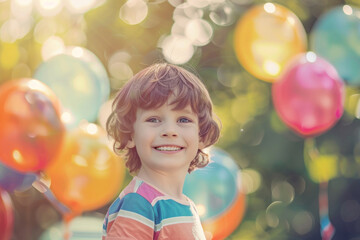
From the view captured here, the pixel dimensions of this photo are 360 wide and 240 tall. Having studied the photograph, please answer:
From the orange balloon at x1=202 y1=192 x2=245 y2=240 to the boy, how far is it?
0.97 m

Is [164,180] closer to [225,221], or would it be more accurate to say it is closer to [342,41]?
[225,221]

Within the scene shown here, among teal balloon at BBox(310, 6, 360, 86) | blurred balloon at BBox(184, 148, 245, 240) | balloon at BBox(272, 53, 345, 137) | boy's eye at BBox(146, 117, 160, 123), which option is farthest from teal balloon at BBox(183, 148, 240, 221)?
boy's eye at BBox(146, 117, 160, 123)

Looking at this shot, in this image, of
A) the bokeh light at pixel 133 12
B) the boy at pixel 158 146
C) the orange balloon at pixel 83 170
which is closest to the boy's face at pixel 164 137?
the boy at pixel 158 146

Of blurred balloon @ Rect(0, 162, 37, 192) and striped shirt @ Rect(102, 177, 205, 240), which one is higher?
striped shirt @ Rect(102, 177, 205, 240)

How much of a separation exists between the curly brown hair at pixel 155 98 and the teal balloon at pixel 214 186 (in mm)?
869

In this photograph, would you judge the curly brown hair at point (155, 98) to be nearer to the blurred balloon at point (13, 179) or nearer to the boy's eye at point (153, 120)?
the boy's eye at point (153, 120)

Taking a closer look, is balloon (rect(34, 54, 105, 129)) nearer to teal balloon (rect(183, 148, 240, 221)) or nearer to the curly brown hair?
teal balloon (rect(183, 148, 240, 221))

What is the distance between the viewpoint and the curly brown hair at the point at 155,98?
1223 mm

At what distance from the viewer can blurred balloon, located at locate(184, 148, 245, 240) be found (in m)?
2.21

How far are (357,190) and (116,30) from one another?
56.7 inches

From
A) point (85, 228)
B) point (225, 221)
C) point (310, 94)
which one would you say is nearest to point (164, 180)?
point (225, 221)

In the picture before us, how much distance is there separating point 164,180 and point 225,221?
3.73ft

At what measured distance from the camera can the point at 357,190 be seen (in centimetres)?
311

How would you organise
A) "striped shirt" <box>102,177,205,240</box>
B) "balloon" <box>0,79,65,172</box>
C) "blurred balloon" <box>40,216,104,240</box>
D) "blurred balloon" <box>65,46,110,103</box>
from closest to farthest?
"striped shirt" <box>102,177,205,240</box> → "balloon" <box>0,79,65,172</box> → "blurred balloon" <box>40,216,104,240</box> → "blurred balloon" <box>65,46,110,103</box>
